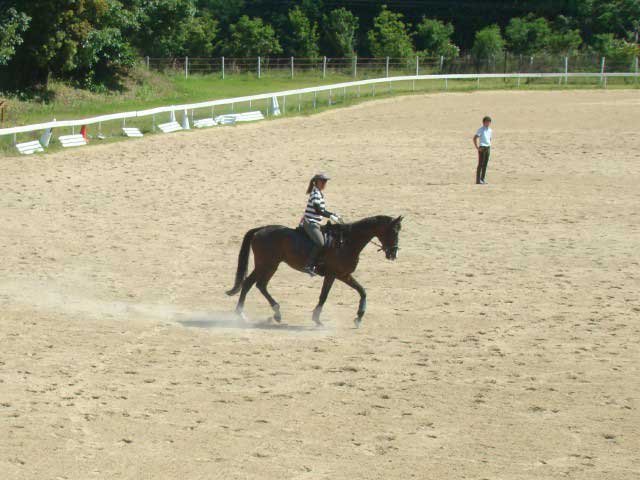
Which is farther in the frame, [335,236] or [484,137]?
[484,137]

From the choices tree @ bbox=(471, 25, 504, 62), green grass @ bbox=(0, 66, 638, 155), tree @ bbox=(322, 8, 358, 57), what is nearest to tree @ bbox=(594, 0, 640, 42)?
tree @ bbox=(471, 25, 504, 62)

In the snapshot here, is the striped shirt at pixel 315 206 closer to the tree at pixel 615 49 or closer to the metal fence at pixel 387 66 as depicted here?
the metal fence at pixel 387 66

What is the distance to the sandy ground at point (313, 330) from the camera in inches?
386

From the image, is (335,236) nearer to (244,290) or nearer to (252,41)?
(244,290)

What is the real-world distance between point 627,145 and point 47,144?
718 inches

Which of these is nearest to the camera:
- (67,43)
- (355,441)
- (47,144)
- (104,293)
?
(355,441)

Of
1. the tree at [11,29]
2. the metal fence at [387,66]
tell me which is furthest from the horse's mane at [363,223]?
the metal fence at [387,66]

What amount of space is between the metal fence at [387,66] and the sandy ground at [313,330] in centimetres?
3584

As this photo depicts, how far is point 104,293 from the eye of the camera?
16.2 m

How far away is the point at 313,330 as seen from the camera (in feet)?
47.2

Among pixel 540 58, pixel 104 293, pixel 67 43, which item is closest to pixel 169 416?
pixel 104 293

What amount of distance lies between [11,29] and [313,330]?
100 ft

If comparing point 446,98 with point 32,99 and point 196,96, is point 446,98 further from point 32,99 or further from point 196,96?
point 32,99

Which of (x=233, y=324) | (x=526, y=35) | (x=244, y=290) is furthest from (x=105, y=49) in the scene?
(x=233, y=324)
